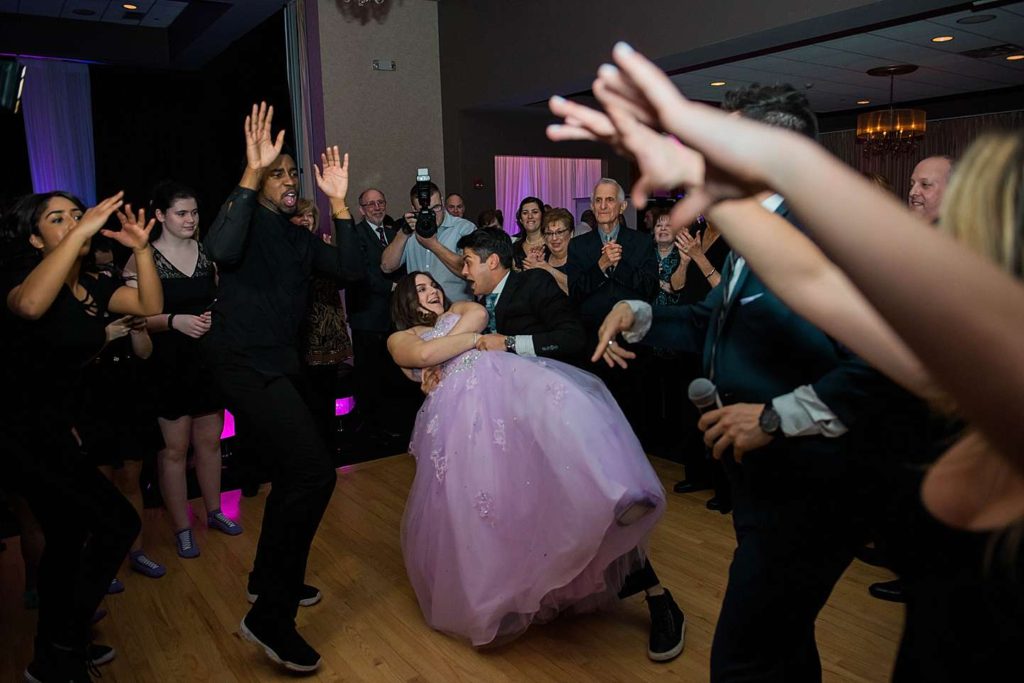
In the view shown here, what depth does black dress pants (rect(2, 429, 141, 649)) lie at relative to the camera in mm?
2156

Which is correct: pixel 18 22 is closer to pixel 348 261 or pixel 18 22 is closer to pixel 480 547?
pixel 348 261

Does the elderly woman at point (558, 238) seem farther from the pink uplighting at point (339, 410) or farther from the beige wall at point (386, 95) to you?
the beige wall at point (386, 95)

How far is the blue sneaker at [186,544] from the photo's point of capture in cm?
334

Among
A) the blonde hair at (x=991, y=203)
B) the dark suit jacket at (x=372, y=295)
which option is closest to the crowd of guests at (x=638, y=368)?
the blonde hair at (x=991, y=203)

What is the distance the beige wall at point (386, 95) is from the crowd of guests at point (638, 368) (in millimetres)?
3659

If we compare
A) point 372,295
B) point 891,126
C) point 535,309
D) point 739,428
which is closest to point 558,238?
point 372,295

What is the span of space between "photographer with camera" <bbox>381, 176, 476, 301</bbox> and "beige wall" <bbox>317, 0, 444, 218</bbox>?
2702 millimetres

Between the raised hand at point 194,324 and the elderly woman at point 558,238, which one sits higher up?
the elderly woman at point 558,238

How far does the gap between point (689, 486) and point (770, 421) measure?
2.62 meters

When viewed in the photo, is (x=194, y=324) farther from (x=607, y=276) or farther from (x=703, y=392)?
(x=703, y=392)

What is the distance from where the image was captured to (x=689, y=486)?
396 cm

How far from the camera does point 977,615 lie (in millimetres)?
747

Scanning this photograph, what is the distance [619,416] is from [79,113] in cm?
917

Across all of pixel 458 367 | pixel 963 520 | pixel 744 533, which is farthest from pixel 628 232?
pixel 963 520
